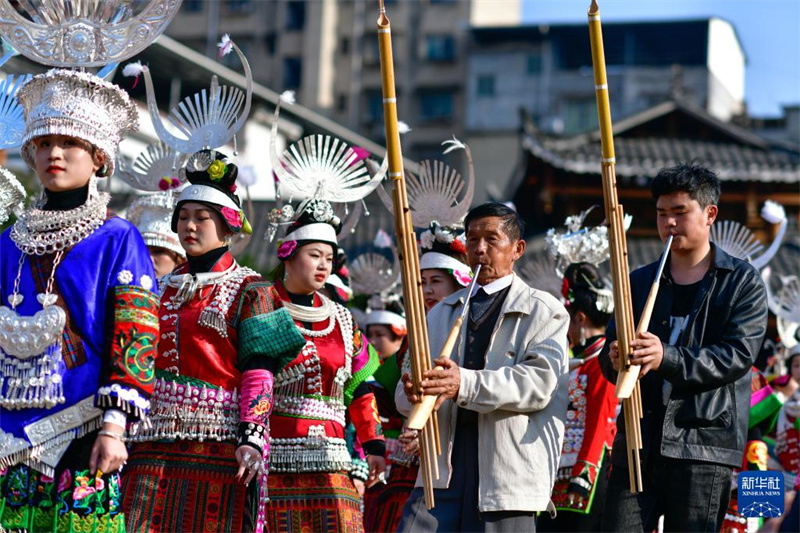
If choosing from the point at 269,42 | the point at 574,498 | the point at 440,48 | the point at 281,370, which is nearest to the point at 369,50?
the point at 440,48

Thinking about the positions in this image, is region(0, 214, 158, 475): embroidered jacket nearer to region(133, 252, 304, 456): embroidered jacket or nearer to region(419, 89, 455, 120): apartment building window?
region(133, 252, 304, 456): embroidered jacket

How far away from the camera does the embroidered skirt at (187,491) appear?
560 cm

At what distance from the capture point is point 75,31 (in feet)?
16.9

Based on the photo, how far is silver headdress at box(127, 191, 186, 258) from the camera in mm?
7426

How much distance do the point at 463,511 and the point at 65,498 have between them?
151cm

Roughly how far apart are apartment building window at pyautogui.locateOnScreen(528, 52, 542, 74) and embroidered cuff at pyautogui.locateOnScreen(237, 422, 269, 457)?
136ft

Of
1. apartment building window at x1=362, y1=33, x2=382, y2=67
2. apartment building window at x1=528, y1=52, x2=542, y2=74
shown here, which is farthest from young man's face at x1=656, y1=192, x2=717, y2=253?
apartment building window at x1=362, y1=33, x2=382, y2=67

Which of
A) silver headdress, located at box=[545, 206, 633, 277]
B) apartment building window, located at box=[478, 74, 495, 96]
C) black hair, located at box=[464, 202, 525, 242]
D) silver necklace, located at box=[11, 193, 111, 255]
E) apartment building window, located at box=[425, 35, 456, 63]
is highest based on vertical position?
apartment building window, located at box=[425, 35, 456, 63]

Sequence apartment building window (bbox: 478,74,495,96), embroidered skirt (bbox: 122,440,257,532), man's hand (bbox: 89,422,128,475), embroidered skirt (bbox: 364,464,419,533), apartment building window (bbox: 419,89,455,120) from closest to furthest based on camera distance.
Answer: man's hand (bbox: 89,422,128,475)
embroidered skirt (bbox: 122,440,257,532)
embroidered skirt (bbox: 364,464,419,533)
apartment building window (bbox: 478,74,495,96)
apartment building window (bbox: 419,89,455,120)

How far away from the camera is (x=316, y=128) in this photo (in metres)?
33.0

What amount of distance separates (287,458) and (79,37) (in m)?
2.29

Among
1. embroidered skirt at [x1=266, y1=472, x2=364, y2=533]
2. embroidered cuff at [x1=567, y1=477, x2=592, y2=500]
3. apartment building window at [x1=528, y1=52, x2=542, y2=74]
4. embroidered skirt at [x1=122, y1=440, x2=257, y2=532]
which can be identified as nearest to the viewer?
embroidered skirt at [x1=122, y1=440, x2=257, y2=532]

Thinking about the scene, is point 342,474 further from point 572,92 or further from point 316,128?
point 572,92

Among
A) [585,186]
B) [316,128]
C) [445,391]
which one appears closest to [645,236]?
[585,186]
